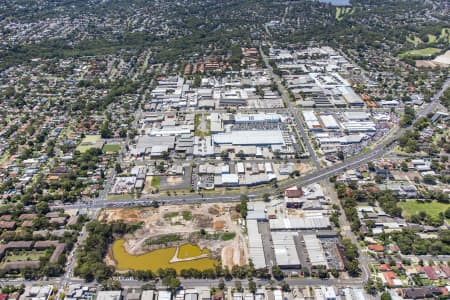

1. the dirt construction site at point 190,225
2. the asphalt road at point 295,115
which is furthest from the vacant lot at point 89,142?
the asphalt road at point 295,115

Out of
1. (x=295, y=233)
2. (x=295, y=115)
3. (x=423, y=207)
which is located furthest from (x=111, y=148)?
(x=423, y=207)

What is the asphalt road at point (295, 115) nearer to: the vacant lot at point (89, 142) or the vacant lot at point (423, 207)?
the vacant lot at point (423, 207)

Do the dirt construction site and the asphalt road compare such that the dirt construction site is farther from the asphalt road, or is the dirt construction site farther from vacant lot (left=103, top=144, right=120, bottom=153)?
the asphalt road

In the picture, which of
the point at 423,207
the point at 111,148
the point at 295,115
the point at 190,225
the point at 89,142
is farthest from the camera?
the point at 295,115

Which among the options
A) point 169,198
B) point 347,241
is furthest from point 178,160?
point 347,241

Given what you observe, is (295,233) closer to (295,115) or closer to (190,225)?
(190,225)

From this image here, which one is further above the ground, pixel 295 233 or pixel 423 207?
pixel 295 233

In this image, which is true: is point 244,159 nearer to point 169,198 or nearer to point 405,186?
point 169,198
